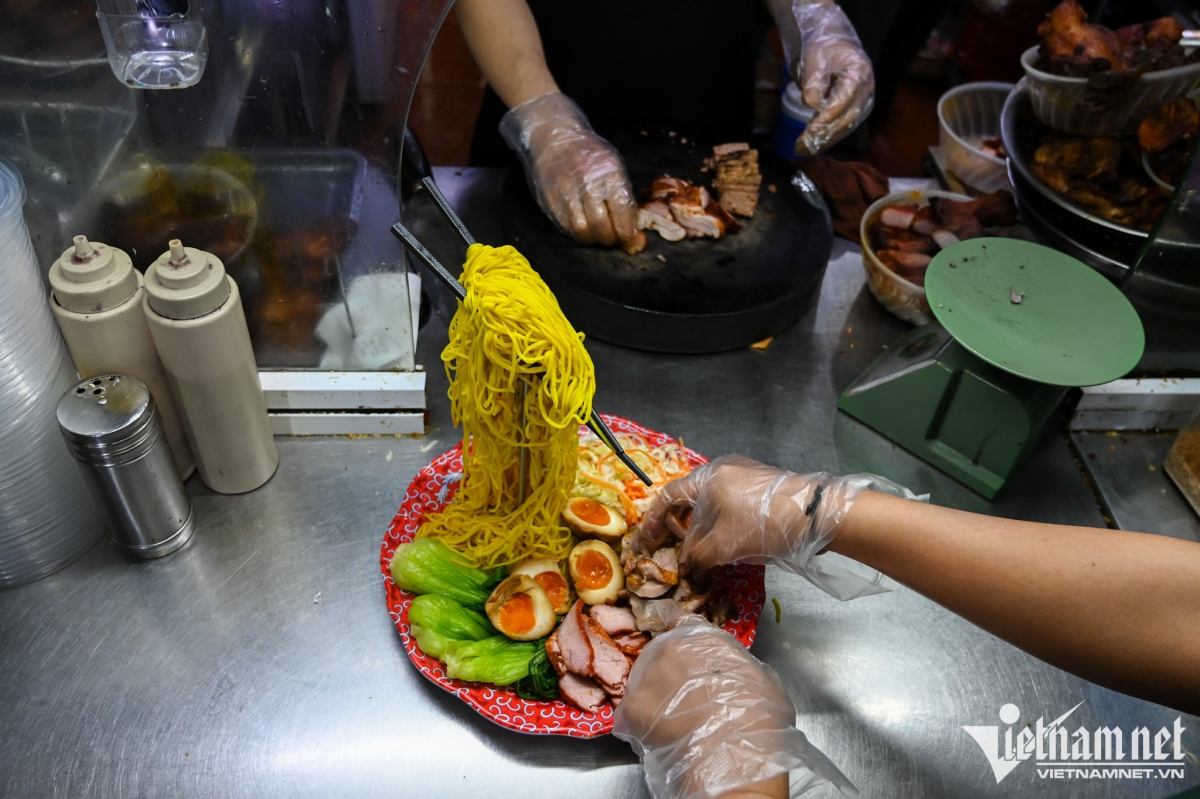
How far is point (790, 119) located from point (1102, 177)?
7.11ft

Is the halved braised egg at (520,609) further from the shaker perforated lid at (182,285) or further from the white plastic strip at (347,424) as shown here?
the shaker perforated lid at (182,285)

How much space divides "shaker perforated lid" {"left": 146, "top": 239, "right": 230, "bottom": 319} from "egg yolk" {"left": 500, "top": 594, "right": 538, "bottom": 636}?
96 centimetres

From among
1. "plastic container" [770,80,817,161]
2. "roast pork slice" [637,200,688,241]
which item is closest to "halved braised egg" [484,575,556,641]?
"roast pork slice" [637,200,688,241]

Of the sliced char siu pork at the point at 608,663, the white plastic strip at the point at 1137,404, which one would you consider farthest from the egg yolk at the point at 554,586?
the white plastic strip at the point at 1137,404

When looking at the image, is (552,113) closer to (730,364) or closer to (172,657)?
(730,364)

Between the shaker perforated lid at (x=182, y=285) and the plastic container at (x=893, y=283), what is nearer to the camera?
the shaker perforated lid at (x=182, y=285)

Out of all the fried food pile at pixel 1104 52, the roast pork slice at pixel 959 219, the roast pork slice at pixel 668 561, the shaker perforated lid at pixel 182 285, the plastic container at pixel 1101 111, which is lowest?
the roast pork slice at pixel 668 561

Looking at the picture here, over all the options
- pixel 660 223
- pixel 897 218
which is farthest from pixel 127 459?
pixel 897 218

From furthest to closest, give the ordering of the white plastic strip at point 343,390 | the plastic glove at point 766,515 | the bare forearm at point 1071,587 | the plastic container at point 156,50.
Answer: the white plastic strip at point 343,390, the plastic glove at point 766,515, the plastic container at point 156,50, the bare forearm at point 1071,587

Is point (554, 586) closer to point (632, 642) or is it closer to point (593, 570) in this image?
point (593, 570)

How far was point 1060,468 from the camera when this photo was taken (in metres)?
2.56

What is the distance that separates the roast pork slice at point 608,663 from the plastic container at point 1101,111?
237 cm

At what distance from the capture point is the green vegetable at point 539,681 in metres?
1.83

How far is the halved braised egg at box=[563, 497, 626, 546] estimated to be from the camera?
7.04 ft
